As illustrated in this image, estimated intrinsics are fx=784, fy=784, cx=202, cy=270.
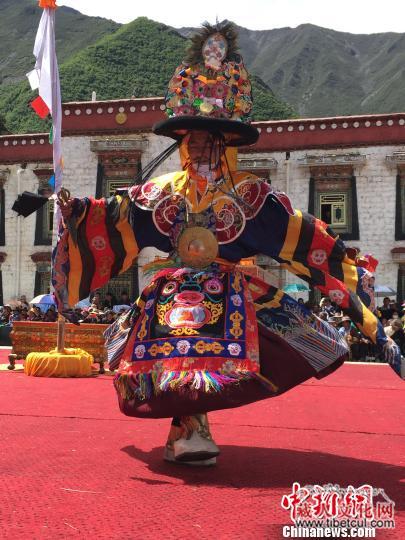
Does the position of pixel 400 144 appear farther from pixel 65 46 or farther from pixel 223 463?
pixel 65 46

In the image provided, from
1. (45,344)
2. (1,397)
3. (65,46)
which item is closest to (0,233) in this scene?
(45,344)

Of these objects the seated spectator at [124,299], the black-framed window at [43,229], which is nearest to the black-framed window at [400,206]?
the seated spectator at [124,299]

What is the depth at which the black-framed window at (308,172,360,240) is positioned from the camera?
76.1 ft

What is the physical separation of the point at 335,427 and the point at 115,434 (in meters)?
1.68

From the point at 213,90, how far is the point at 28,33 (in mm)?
117735

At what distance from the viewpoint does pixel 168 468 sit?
408 cm

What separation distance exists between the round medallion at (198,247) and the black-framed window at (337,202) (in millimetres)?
19304

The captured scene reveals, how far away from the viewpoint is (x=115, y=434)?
16.8ft

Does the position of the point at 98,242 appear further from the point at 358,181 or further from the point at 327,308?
the point at 358,181

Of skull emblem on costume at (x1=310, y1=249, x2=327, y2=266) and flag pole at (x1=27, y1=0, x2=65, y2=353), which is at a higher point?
flag pole at (x1=27, y1=0, x2=65, y2=353)

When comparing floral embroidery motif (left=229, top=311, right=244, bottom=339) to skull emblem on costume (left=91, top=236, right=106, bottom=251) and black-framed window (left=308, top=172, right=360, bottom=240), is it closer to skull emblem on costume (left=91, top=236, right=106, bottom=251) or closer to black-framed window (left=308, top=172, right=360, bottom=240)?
skull emblem on costume (left=91, top=236, right=106, bottom=251)

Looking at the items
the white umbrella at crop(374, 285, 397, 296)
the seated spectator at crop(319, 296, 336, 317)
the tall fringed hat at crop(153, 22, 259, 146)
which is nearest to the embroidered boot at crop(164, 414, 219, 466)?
the tall fringed hat at crop(153, 22, 259, 146)

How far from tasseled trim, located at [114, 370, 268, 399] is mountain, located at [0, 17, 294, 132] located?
169 feet

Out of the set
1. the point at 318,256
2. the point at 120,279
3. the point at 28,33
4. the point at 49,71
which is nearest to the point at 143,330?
the point at 318,256
